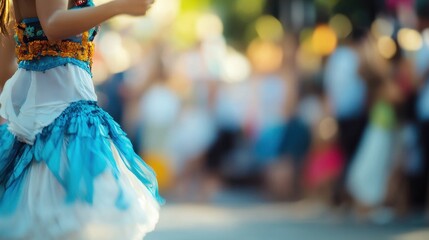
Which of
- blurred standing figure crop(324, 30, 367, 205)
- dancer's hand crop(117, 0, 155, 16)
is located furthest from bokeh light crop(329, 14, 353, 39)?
dancer's hand crop(117, 0, 155, 16)

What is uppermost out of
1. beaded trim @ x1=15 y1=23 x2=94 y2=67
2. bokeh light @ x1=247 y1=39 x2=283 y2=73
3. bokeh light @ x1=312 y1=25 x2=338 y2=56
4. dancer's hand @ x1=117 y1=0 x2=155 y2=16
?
dancer's hand @ x1=117 y1=0 x2=155 y2=16

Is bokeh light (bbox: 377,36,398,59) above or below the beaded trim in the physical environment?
below

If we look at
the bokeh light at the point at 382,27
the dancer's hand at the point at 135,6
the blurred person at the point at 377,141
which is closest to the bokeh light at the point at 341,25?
the bokeh light at the point at 382,27

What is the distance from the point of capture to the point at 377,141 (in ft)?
38.5

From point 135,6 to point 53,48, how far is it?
0.46 m

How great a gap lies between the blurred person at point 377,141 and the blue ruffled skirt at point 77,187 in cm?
684

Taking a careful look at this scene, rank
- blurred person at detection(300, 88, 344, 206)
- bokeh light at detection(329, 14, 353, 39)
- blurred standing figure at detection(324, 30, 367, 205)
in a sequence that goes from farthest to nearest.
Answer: bokeh light at detection(329, 14, 353, 39) → blurred person at detection(300, 88, 344, 206) → blurred standing figure at detection(324, 30, 367, 205)

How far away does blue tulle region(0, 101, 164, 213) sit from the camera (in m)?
4.91

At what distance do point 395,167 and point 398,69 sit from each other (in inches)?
38.0

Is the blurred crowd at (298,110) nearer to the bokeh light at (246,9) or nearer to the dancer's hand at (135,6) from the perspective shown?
the dancer's hand at (135,6)

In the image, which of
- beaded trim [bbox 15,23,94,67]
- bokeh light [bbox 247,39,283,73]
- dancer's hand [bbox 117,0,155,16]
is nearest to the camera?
dancer's hand [bbox 117,0,155,16]

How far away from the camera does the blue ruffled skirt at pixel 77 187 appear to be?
193 inches

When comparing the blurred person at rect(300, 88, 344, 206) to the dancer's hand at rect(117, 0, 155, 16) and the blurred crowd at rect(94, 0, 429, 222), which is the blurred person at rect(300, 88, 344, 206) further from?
the dancer's hand at rect(117, 0, 155, 16)

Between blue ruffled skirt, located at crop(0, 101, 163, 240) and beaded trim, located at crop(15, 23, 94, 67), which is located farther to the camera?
beaded trim, located at crop(15, 23, 94, 67)
